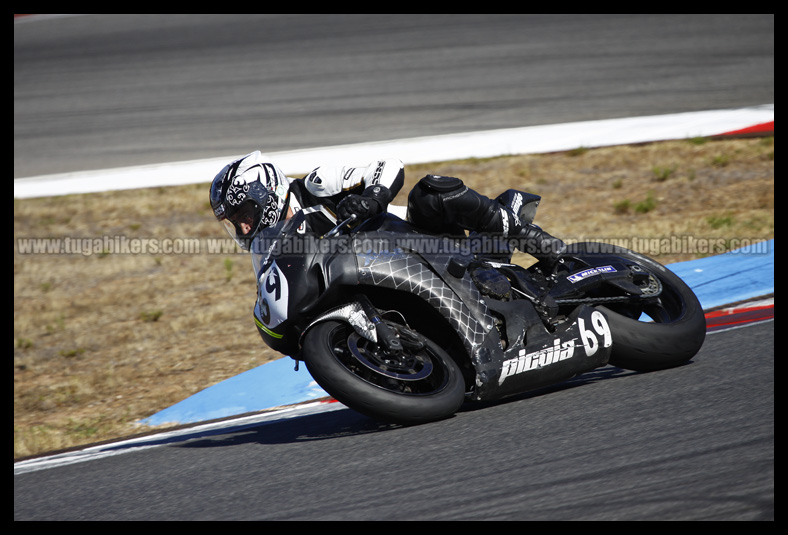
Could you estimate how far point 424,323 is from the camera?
3.95m

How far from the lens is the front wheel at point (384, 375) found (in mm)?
3422

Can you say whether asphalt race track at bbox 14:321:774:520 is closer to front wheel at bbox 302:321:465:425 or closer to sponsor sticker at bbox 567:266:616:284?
front wheel at bbox 302:321:465:425

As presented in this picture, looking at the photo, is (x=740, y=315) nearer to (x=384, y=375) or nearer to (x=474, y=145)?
(x=384, y=375)

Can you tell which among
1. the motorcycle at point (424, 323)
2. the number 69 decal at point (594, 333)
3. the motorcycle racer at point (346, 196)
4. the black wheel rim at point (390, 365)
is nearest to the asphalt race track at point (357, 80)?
the motorcycle racer at point (346, 196)

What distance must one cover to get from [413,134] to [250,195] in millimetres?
7546

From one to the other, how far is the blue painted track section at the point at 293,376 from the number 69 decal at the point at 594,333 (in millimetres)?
1891

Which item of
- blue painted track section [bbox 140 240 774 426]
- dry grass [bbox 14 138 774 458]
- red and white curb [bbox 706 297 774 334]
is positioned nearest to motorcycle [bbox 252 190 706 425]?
red and white curb [bbox 706 297 774 334]

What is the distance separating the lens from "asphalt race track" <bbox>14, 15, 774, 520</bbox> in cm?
279

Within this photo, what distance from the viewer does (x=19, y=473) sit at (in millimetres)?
4352

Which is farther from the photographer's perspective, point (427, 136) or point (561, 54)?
point (561, 54)

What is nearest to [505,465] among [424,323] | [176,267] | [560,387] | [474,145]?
[424,323]

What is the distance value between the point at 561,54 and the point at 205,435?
1108 centimetres
